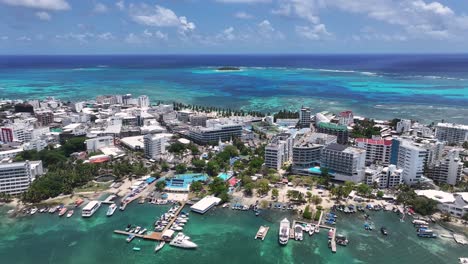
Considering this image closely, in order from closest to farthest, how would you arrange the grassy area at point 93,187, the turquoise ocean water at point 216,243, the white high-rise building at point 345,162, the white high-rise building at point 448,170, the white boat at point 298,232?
the turquoise ocean water at point 216,243 → the white boat at point 298,232 → the white high-rise building at point 448,170 → the grassy area at point 93,187 → the white high-rise building at point 345,162

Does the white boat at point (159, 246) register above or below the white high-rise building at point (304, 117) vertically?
below

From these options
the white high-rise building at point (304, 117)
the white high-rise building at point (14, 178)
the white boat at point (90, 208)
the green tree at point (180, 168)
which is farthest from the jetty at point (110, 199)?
the white high-rise building at point (304, 117)

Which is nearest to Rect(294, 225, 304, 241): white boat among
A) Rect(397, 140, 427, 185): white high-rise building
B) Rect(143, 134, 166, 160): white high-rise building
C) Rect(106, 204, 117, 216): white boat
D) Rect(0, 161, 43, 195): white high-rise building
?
Rect(397, 140, 427, 185): white high-rise building

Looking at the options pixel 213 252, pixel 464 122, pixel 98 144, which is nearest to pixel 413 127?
pixel 464 122

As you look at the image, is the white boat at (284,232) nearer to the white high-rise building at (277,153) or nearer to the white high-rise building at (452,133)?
the white high-rise building at (277,153)

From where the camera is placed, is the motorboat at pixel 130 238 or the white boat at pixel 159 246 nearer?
the white boat at pixel 159 246

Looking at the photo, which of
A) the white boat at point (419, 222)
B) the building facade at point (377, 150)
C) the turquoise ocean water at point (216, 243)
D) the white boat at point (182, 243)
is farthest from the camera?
the building facade at point (377, 150)

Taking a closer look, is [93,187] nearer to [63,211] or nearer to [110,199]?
[110,199]

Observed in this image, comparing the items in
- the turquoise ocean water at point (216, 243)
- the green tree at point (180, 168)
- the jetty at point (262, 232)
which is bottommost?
the turquoise ocean water at point (216, 243)
